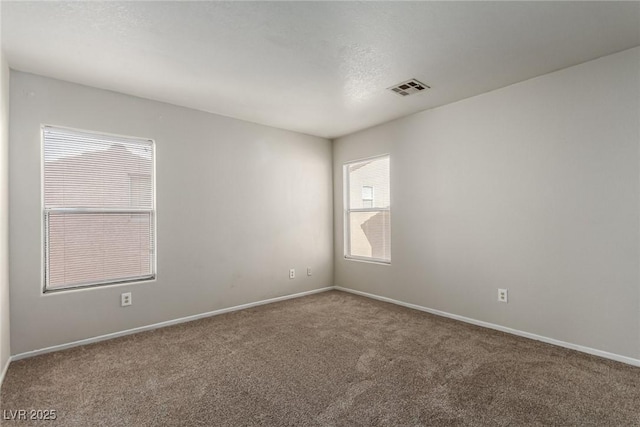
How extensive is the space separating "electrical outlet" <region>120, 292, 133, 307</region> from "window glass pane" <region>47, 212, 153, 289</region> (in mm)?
172

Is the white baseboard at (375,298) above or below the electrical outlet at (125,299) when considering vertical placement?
below

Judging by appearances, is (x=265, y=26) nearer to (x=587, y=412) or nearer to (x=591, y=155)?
(x=591, y=155)

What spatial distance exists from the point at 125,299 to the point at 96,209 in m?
0.94

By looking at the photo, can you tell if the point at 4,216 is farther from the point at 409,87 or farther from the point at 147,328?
the point at 409,87

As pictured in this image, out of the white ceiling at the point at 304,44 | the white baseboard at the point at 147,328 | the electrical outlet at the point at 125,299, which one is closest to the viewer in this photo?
the white ceiling at the point at 304,44

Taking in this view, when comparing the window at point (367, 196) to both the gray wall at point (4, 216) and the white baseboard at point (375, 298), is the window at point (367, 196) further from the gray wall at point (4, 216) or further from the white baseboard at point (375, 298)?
the gray wall at point (4, 216)

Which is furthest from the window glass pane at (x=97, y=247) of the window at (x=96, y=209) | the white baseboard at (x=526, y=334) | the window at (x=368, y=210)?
the white baseboard at (x=526, y=334)

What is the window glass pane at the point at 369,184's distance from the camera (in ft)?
14.6

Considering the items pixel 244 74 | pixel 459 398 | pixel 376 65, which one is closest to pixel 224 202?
pixel 244 74

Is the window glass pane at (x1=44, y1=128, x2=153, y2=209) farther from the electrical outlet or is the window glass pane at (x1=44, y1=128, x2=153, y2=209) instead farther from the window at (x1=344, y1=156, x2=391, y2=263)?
the window at (x1=344, y1=156, x2=391, y2=263)

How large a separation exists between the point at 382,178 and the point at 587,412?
3169mm

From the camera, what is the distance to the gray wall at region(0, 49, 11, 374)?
235 cm

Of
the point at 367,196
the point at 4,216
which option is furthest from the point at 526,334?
the point at 4,216

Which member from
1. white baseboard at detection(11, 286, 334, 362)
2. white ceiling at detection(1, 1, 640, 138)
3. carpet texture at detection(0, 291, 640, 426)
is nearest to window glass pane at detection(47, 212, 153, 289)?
white baseboard at detection(11, 286, 334, 362)
